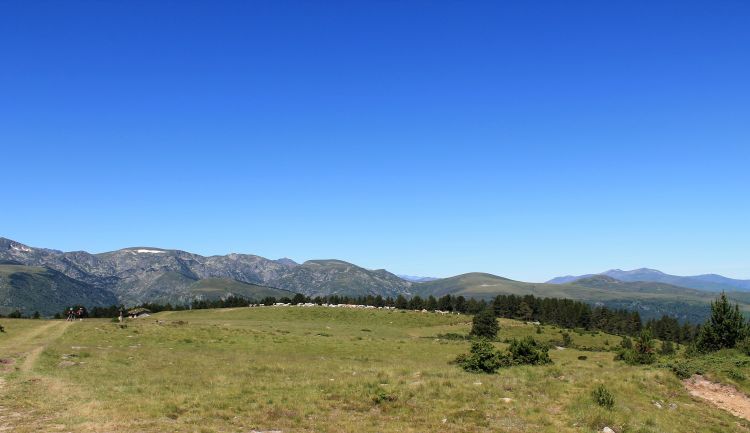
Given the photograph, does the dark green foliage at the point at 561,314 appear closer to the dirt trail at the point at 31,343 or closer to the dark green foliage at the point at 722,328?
the dark green foliage at the point at 722,328

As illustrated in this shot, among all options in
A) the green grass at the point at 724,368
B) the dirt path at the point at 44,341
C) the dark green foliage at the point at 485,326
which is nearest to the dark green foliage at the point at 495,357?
the green grass at the point at 724,368

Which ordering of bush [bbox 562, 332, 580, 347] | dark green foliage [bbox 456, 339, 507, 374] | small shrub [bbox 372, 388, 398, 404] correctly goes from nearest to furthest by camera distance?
small shrub [bbox 372, 388, 398, 404] → dark green foliage [bbox 456, 339, 507, 374] → bush [bbox 562, 332, 580, 347]

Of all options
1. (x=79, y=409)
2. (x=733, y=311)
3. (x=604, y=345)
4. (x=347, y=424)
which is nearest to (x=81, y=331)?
(x=79, y=409)

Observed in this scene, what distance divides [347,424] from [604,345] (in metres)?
82.9

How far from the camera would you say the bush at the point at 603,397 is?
867 inches

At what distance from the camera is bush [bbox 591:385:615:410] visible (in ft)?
72.3

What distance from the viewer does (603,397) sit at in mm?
A: 22375

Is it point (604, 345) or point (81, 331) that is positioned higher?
point (81, 331)

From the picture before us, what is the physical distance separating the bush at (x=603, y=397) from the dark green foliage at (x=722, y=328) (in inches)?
1827

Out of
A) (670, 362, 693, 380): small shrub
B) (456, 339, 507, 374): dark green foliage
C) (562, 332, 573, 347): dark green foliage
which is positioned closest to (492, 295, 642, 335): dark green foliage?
(562, 332, 573, 347): dark green foliage

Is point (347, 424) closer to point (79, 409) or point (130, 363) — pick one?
point (79, 409)

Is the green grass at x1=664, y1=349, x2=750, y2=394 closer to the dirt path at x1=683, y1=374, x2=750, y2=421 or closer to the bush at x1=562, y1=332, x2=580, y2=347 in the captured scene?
the dirt path at x1=683, y1=374, x2=750, y2=421

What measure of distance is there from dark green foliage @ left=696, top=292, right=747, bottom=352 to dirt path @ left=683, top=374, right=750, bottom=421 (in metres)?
36.6

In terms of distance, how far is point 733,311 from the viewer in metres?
61.6
